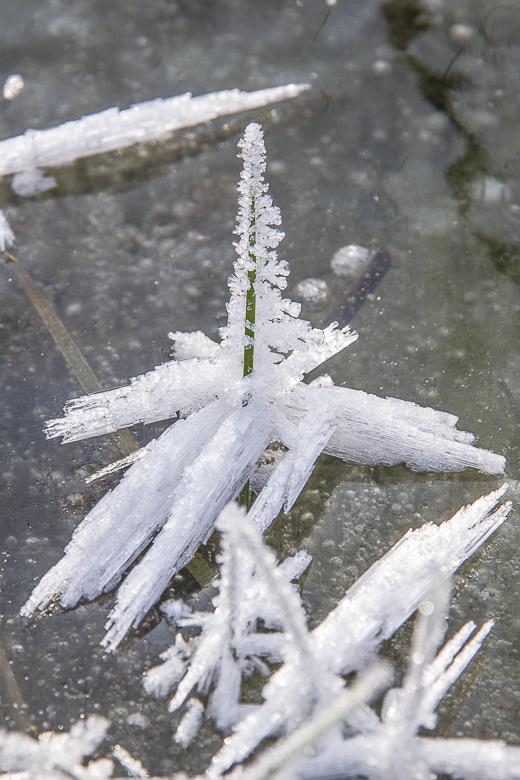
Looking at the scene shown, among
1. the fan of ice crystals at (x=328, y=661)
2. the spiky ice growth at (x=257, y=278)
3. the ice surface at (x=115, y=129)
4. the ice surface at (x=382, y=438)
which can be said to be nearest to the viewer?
the fan of ice crystals at (x=328, y=661)

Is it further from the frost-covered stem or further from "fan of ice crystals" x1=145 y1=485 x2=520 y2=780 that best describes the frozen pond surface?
the frost-covered stem

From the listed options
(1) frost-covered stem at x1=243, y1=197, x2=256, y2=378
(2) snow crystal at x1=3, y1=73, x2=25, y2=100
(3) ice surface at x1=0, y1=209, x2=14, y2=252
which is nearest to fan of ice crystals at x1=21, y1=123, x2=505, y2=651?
(1) frost-covered stem at x1=243, y1=197, x2=256, y2=378

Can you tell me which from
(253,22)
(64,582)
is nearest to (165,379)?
(64,582)

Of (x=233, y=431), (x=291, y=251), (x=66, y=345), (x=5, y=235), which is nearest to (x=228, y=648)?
(x=233, y=431)

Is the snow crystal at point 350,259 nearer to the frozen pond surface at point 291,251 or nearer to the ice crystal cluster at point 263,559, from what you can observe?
the frozen pond surface at point 291,251

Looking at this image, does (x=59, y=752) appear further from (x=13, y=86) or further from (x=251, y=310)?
(x=13, y=86)

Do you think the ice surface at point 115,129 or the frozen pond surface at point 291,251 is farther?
the ice surface at point 115,129

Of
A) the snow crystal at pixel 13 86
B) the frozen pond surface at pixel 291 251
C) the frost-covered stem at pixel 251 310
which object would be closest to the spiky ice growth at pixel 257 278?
the frost-covered stem at pixel 251 310
